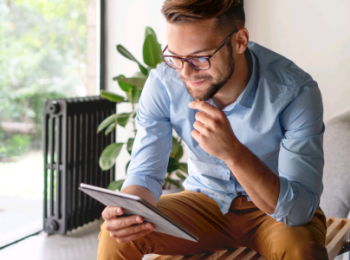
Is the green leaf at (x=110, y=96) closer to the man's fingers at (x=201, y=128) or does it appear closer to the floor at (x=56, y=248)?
the floor at (x=56, y=248)

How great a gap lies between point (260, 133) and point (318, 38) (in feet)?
4.28

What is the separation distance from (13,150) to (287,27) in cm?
223

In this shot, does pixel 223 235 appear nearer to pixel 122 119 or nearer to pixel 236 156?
pixel 236 156

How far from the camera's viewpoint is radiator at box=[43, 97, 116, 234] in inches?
86.9

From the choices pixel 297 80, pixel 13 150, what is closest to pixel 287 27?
pixel 297 80

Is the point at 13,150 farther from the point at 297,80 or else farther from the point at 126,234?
the point at 297,80

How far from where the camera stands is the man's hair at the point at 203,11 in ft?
3.70

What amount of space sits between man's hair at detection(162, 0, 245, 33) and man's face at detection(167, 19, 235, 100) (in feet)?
0.06

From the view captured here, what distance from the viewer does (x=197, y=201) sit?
134 centimetres

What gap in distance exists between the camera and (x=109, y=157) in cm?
223

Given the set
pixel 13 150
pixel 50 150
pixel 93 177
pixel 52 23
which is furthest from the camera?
pixel 13 150

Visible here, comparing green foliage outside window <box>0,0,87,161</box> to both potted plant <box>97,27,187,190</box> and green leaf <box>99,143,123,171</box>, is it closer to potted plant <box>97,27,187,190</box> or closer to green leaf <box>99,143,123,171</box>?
potted plant <box>97,27,187,190</box>

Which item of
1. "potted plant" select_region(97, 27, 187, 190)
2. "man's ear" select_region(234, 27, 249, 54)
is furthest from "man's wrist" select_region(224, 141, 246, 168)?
"potted plant" select_region(97, 27, 187, 190)

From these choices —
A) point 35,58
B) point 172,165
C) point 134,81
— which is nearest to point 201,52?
point 134,81
